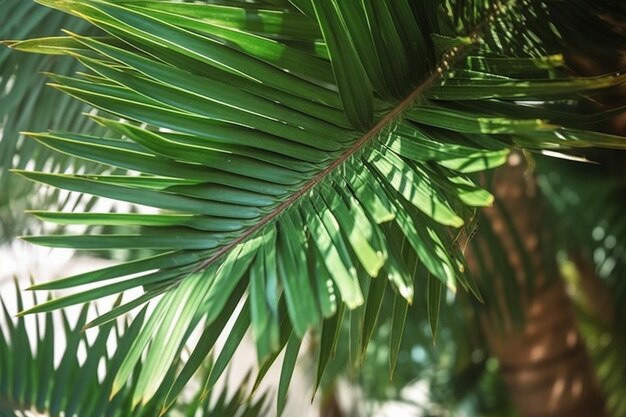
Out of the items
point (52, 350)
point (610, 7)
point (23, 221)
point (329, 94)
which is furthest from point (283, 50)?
point (23, 221)

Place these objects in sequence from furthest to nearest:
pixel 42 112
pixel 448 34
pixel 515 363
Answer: pixel 515 363, pixel 42 112, pixel 448 34

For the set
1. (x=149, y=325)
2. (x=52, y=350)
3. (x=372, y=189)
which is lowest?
(x=52, y=350)

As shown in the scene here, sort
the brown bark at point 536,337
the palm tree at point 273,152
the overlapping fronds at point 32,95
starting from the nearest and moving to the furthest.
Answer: the palm tree at point 273,152 < the overlapping fronds at point 32,95 < the brown bark at point 536,337

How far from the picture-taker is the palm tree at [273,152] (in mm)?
369

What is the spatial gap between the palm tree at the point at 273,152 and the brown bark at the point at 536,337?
0.58 meters

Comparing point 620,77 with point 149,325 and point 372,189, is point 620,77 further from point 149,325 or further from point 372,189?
point 149,325

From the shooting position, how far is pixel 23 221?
0.89m

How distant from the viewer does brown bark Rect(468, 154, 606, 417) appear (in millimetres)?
968

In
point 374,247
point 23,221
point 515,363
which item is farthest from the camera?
point 515,363

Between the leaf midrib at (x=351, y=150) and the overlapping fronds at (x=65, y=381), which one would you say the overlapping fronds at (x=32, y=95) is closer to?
the overlapping fronds at (x=65, y=381)

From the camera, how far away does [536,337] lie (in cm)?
99

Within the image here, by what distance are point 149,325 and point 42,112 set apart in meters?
0.34

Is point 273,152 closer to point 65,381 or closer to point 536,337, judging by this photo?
point 65,381

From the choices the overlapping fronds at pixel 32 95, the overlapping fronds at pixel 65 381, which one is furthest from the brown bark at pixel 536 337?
the overlapping fronds at pixel 32 95
